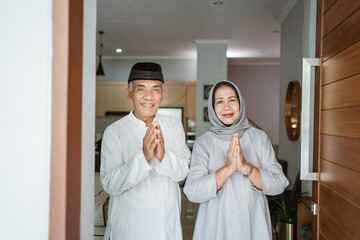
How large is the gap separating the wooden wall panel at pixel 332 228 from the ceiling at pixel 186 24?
3.59 meters

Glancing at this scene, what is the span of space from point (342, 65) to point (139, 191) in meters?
1.16

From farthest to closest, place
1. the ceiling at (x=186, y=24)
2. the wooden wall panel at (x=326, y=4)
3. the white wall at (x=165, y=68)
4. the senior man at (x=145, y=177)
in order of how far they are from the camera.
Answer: the white wall at (x=165, y=68) → the ceiling at (x=186, y=24) → the senior man at (x=145, y=177) → the wooden wall panel at (x=326, y=4)

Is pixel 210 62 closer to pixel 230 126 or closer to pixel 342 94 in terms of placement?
pixel 230 126

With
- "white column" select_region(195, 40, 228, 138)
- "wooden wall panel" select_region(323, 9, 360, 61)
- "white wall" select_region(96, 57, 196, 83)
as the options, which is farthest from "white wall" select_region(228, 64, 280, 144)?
"wooden wall panel" select_region(323, 9, 360, 61)

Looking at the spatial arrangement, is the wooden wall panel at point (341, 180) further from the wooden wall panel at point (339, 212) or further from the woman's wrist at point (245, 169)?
the woman's wrist at point (245, 169)

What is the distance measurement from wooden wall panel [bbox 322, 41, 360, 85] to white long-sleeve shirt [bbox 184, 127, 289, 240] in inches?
20.5

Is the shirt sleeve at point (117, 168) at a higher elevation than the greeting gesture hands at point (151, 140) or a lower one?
lower

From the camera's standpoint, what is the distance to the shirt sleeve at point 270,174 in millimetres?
1777

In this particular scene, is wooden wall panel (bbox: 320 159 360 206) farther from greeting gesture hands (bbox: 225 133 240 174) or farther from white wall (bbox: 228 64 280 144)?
white wall (bbox: 228 64 280 144)

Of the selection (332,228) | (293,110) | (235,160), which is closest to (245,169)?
(235,160)

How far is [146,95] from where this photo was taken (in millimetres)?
1909

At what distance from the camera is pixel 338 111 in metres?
1.41

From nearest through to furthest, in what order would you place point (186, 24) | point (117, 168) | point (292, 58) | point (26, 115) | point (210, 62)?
point (26, 115) < point (117, 168) < point (292, 58) < point (186, 24) < point (210, 62)

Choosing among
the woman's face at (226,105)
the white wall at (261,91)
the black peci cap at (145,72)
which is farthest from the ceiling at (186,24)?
the woman's face at (226,105)
